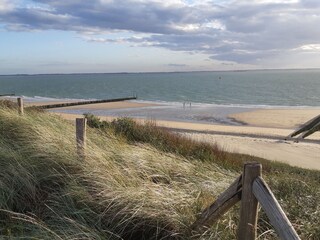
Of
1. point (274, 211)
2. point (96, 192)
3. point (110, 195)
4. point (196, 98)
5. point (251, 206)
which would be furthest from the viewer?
point (196, 98)

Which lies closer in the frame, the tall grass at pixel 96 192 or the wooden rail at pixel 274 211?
the wooden rail at pixel 274 211

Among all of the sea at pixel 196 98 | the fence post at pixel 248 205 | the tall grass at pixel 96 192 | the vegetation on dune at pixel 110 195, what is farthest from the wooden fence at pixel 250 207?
the sea at pixel 196 98

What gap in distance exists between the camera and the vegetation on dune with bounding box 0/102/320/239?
4188 millimetres

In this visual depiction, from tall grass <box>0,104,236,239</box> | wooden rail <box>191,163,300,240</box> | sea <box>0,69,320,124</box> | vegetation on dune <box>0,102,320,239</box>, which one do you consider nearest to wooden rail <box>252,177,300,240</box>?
wooden rail <box>191,163,300,240</box>

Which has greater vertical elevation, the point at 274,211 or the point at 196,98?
the point at 274,211

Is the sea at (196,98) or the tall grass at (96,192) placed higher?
the tall grass at (96,192)

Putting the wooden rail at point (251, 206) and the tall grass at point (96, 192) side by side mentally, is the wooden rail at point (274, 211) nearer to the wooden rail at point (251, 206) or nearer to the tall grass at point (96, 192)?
the wooden rail at point (251, 206)

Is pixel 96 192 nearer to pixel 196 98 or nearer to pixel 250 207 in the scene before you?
pixel 250 207

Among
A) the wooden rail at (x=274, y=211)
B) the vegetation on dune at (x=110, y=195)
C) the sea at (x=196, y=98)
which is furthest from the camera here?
the sea at (x=196, y=98)

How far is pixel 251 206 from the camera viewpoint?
3.33 metres

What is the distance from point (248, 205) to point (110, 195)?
1.91 m

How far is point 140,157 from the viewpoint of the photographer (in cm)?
673

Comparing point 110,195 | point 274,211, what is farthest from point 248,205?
point 110,195

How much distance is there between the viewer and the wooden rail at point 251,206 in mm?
2826
